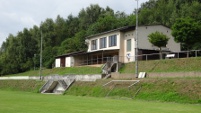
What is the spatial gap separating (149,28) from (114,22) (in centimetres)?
2460

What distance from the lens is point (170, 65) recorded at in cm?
3566

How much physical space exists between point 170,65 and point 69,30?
5608 cm

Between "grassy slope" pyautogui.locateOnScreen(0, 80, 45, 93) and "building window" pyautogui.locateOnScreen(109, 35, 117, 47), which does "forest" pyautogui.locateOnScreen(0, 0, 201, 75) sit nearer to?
"building window" pyautogui.locateOnScreen(109, 35, 117, 47)

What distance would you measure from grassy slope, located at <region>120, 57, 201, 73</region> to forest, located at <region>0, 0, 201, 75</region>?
24737 millimetres

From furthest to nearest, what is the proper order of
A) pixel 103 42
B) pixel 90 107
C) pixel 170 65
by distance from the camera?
1. pixel 103 42
2. pixel 170 65
3. pixel 90 107

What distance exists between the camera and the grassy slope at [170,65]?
3306 cm

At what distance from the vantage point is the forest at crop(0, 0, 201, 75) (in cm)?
6812

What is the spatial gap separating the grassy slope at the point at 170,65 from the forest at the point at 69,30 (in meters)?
24.7

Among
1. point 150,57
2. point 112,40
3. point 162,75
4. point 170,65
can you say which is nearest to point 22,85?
point 112,40

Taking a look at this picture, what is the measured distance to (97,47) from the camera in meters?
56.0

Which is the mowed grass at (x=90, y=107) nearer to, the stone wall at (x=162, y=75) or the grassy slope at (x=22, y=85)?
the stone wall at (x=162, y=75)

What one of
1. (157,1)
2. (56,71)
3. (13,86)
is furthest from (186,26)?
(157,1)

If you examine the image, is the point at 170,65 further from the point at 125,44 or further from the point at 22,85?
the point at 22,85

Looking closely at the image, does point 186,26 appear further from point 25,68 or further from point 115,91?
point 25,68
